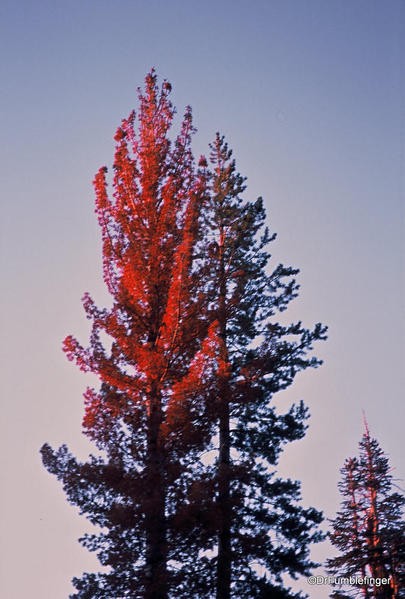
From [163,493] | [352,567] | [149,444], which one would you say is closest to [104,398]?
[149,444]

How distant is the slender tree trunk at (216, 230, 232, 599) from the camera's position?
9195mm

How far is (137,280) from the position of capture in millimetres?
10141

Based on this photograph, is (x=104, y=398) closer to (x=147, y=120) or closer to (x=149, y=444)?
(x=149, y=444)

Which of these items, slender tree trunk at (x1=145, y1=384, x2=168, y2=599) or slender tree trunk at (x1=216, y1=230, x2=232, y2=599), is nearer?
slender tree trunk at (x1=145, y1=384, x2=168, y2=599)

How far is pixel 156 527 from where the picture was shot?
28.2 feet

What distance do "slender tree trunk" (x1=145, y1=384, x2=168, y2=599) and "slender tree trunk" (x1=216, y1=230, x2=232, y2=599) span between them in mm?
1105

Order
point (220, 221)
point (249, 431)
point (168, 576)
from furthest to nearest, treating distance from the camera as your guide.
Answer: point (220, 221) → point (249, 431) → point (168, 576)

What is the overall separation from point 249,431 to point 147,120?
9049mm

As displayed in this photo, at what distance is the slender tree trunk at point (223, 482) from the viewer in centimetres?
920

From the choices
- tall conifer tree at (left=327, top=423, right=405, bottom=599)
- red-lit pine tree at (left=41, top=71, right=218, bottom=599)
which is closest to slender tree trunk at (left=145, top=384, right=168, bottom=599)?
red-lit pine tree at (left=41, top=71, right=218, bottom=599)

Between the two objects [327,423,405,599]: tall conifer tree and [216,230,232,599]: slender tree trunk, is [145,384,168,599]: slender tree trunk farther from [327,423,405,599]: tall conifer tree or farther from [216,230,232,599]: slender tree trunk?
[327,423,405,599]: tall conifer tree

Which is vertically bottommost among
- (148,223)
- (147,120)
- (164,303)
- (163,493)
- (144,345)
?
(163,493)

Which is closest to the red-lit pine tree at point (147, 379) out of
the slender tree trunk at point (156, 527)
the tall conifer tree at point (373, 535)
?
the slender tree trunk at point (156, 527)

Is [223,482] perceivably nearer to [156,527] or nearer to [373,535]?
[156,527]
